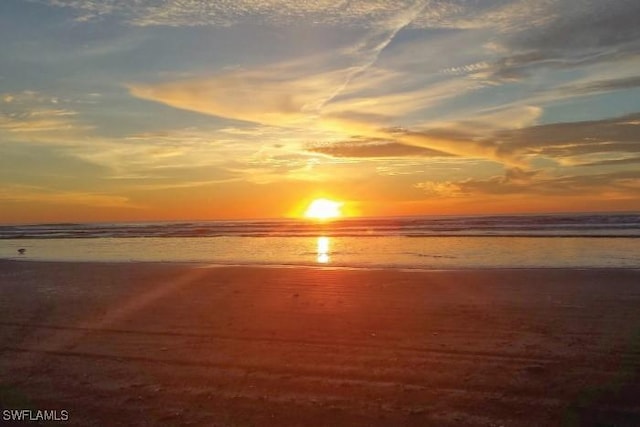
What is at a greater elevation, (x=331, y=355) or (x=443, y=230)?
(x=331, y=355)

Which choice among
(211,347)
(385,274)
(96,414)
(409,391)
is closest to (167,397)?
(96,414)

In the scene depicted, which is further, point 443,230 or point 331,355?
point 443,230

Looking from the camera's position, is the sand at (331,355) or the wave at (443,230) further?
the wave at (443,230)

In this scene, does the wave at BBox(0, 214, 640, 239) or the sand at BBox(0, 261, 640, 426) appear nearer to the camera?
the sand at BBox(0, 261, 640, 426)

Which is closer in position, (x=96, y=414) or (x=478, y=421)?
(x=478, y=421)

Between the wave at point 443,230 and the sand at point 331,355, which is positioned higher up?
the sand at point 331,355

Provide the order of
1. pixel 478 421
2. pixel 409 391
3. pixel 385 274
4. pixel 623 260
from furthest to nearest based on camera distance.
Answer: pixel 623 260 → pixel 385 274 → pixel 409 391 → pixel 478 421

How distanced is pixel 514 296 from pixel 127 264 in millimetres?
19932

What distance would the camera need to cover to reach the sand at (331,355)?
695 cm

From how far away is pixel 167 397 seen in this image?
757 centimetres

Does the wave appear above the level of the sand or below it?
below

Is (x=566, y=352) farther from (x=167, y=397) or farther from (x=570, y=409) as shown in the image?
(x=167, y=397)

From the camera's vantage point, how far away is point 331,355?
9.36m

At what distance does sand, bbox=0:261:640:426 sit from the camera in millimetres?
6953
